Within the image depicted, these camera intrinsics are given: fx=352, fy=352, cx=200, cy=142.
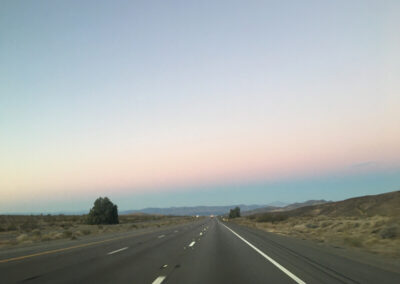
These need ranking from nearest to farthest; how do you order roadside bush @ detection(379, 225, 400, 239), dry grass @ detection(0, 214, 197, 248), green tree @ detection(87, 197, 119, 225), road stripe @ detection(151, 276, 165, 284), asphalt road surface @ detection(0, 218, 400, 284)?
road stripe @ detection(151, 276, 165, 284)
asphalt road surface @ detection(0, 218, 400, 284)
roadside bush @ detection(379, 225, 400, 239)
dry grass @ detection(0, 214, 197, 248)
green tree @ detection(87, 197, 119, 225)

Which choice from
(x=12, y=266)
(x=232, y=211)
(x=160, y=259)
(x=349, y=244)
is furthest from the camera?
(x=232, y=211)

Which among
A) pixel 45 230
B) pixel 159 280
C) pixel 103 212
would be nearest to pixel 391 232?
pixel 159 280

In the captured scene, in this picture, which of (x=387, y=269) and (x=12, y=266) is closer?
(x=387, y=269)

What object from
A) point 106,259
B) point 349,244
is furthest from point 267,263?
point 349,244

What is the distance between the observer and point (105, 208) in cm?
7719

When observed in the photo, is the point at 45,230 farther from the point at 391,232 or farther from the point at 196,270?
the point at 196,270

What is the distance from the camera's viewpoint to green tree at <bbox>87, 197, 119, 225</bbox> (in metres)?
75.4

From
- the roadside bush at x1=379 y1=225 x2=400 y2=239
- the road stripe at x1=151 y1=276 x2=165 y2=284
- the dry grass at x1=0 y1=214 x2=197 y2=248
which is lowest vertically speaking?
the road stripe at x1=151 y1=276 x2=165 y2=284

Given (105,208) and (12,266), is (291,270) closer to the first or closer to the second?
(12,266)

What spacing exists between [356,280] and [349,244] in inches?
472

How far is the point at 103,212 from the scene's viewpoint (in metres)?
76.5

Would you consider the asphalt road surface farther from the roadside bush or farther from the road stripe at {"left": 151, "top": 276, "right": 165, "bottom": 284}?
the roadside bush

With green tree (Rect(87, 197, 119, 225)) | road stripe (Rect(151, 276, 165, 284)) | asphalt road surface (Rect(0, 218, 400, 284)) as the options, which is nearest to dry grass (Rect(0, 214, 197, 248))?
green tree (Rect(87, 197, 119, 225))

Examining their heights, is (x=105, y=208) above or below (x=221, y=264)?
above
